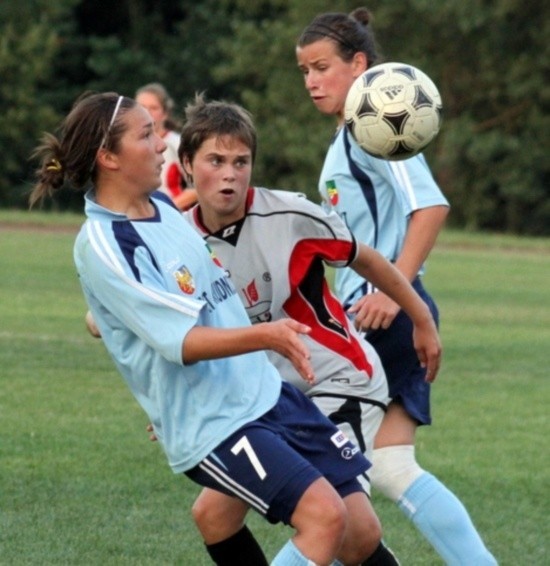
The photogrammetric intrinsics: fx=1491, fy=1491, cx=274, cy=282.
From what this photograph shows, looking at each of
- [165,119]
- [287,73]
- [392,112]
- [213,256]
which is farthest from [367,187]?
[287,73]

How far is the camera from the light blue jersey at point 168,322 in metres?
3.84

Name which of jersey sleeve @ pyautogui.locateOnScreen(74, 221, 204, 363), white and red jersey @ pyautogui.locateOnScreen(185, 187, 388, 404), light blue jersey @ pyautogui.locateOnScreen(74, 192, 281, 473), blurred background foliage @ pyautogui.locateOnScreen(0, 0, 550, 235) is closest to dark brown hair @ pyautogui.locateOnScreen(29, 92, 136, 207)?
light blue jersey @ pyautogui.locateOnScreen(74, 192, 281, 473)

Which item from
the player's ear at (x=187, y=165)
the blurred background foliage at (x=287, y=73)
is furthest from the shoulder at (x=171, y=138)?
the blurred background foliage at (x=287, y=73)

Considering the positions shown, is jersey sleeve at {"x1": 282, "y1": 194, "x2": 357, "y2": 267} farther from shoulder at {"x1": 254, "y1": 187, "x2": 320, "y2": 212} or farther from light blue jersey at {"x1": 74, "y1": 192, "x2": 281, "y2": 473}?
light blue jersey at {"x1": 74, "y1": 192, "x2": 281, "y2": 473}

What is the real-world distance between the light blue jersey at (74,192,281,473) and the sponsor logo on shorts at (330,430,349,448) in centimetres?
25

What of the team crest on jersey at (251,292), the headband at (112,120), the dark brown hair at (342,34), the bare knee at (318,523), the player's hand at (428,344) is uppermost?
the dark brown hair at (342,34)

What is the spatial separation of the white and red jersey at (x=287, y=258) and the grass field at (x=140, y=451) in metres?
1.23

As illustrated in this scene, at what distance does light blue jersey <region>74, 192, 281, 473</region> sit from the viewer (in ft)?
12.6

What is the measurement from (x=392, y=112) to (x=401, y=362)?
2.77 ft

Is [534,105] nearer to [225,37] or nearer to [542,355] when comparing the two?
[225,37]

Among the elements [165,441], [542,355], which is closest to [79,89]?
[542,355]

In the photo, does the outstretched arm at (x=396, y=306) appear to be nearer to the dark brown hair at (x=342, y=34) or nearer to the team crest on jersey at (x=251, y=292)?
the team crest on jersey at (x=251, y=292)

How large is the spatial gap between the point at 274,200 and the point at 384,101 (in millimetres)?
670

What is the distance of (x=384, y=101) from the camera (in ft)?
16.3
